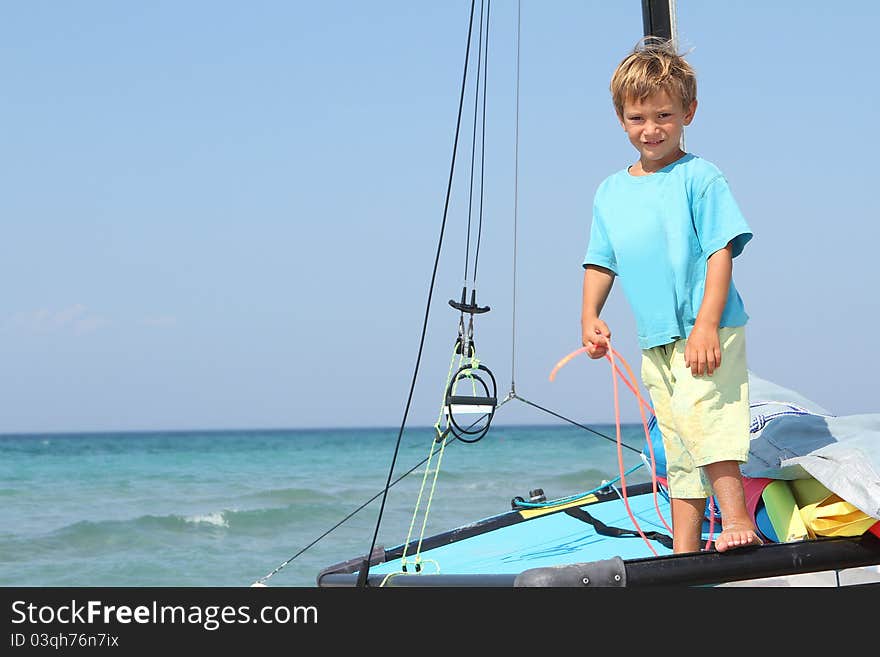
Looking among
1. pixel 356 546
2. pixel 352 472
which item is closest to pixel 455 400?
pixel 356 546

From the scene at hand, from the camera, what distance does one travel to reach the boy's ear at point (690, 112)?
7.60 ft

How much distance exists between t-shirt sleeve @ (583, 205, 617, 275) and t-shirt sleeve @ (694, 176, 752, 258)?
256 mm

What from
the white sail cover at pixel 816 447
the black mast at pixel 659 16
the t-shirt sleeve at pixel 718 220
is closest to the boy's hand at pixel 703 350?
the t-shirt sleeve at pixel 718 220

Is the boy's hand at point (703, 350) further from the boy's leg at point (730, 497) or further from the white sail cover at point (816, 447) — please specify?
the white sail cover at point (816, 447)

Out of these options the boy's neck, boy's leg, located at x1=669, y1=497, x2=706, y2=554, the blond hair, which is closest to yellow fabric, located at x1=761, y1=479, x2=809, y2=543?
boy's leg, located at x1=669, y1=497, x2=706, y2=554

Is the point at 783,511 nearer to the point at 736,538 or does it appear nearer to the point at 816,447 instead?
the point at 816,447

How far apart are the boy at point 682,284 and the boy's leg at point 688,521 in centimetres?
2

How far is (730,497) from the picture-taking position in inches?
88.4

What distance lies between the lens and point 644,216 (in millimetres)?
2336

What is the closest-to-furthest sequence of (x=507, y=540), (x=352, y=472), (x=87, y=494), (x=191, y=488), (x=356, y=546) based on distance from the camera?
1. (x=507, y=540)
2. (x=356, y=546)
3. (x=87, y=494)
4. (x=191, y=488)
5. (x=352, y=472)

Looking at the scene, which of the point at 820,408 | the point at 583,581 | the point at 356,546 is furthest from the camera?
the point at 356,546

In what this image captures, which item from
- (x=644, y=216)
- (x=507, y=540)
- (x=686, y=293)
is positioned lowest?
(x=507, y=540)

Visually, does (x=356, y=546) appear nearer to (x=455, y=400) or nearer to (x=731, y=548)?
(x=455, y=400)
